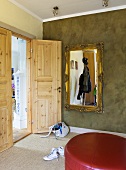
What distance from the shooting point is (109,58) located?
135 inches

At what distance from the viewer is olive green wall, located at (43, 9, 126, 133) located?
3.33 meters

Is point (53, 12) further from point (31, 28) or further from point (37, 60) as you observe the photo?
point (37, 60)

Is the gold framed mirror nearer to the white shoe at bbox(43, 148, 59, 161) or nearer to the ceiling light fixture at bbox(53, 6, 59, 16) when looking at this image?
the ceiling light fixture at bbox(53, 6, 59, 16)

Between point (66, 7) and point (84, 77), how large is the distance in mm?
1472

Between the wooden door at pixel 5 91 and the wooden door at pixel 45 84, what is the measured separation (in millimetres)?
746

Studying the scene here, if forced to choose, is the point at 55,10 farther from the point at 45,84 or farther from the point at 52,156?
the point at 52,156

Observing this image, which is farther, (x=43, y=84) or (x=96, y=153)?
(x=43, y=84)

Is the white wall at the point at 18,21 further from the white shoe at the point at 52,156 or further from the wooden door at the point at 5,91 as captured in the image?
the white shoe at the point at 52,156

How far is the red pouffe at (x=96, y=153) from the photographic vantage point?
1428 mm

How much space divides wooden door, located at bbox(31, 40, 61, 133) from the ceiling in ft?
2.01

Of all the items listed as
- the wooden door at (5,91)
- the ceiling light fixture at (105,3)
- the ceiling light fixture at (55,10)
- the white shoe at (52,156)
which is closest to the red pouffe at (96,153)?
the white shoe at (52,156)

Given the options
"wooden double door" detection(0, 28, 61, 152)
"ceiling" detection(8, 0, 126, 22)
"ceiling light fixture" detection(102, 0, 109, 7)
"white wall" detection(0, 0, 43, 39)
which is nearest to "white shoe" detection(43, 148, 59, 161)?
"wooden double door" detection(0, 28, 61, 152)

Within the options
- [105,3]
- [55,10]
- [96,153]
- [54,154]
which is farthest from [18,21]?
[96,153]

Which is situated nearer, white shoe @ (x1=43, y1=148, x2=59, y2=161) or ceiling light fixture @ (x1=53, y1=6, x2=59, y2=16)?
white shoe @ (x1=43, y1=148, x2=59, y2=161)
